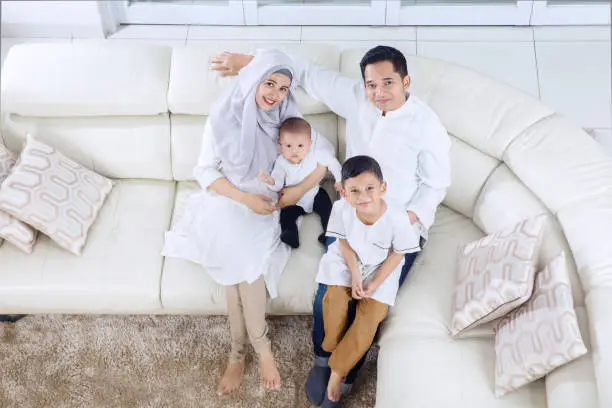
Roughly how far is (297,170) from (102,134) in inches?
31.7

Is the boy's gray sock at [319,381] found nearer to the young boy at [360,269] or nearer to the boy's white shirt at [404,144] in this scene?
the young boy at [360,269]

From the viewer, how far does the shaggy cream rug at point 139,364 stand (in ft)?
8.39

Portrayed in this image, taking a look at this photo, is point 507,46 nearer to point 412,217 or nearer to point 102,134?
point 412,217

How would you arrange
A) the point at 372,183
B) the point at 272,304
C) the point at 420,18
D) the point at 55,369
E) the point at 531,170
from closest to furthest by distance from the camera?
the point at 372,183 < the point at 531,170 < the point at 272,304 < the point at 55,369 < the point at 420,18

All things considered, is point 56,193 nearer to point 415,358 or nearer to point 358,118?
point 358,118

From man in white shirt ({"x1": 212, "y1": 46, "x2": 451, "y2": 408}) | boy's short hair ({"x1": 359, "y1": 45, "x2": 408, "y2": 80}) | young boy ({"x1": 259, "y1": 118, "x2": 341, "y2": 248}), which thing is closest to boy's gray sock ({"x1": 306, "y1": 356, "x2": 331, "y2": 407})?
man in white shirt ({"x1": 212, "y1": 46, "x2": 451, "y2": 408})

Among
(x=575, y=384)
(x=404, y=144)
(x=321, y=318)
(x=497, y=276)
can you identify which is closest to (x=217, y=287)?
(x=321, y=318)

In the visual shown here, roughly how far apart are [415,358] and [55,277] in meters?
1.30

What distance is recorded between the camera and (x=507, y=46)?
365 cm

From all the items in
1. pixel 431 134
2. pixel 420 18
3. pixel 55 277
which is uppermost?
pixel 420 18

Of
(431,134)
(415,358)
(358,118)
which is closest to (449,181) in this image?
(431,134)

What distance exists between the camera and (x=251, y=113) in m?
2.37

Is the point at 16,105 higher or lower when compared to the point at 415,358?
higher

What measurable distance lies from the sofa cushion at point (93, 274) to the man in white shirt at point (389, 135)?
25.3 inches
